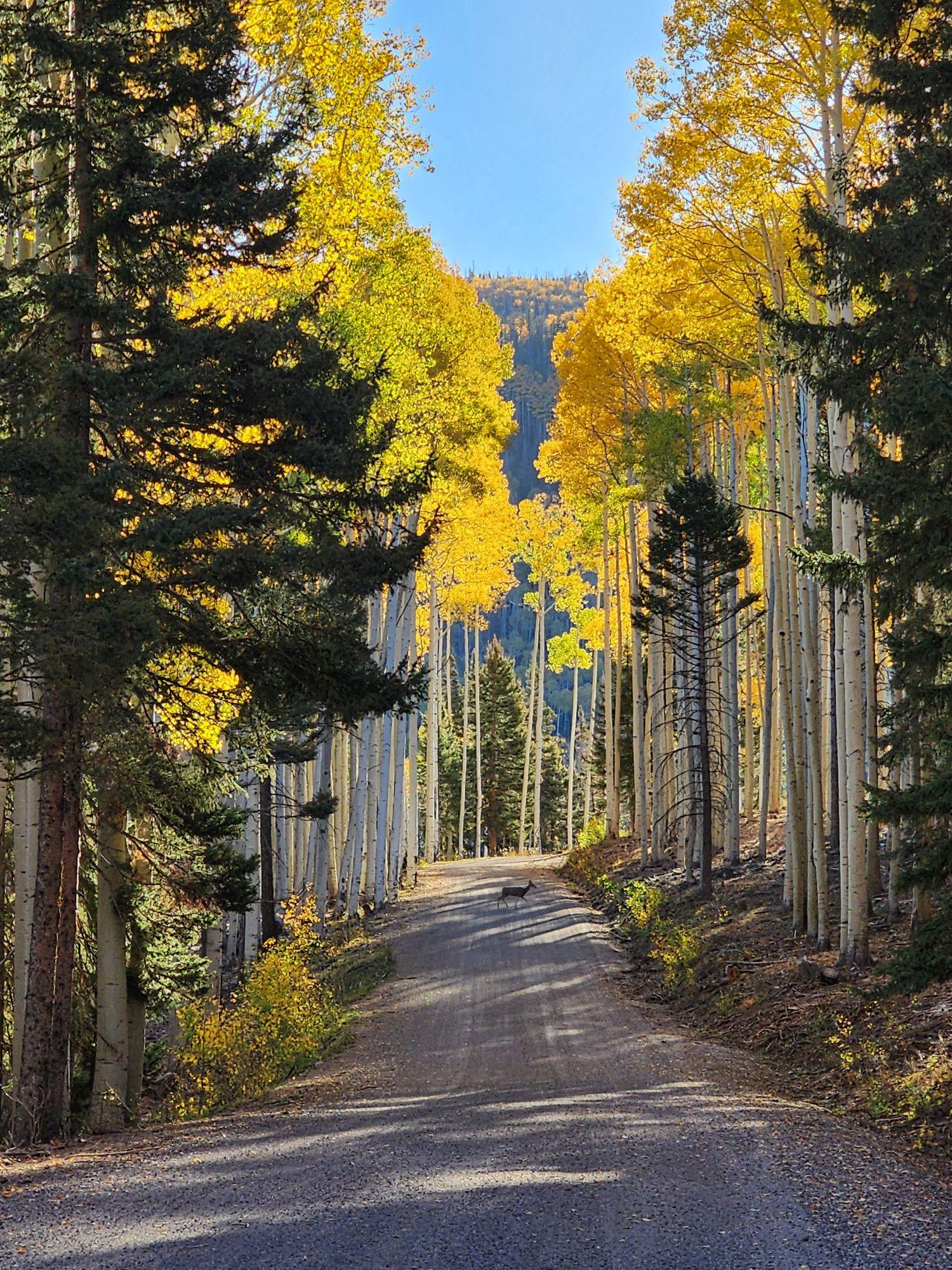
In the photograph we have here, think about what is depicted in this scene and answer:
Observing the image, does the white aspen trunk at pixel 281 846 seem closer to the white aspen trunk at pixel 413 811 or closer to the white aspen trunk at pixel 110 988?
the white aspen trunk at pixel 413 811

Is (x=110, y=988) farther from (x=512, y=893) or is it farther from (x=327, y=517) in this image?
(x=512, y=893)

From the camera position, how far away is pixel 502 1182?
555 centimetres

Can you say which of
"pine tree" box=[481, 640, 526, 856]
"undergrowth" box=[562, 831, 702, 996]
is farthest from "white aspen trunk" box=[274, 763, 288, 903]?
"pine tree" box=[481, 640, 526, 856]

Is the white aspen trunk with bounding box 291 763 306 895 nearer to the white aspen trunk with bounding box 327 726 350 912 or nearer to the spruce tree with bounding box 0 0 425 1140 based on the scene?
the white aspen trunk with bounding box 327 726 350 912

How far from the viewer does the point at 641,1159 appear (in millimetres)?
5969

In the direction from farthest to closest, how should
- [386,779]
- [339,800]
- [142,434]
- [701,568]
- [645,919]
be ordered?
[339,800] < [386,779] < [701,568] < [645,919] < [142,434]

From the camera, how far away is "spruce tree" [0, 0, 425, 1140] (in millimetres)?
6875

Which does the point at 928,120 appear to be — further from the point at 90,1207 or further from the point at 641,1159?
the point at 90,1207

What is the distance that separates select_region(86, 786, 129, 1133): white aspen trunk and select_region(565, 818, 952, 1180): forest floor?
606 cm

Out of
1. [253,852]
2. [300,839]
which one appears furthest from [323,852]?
[300,839]

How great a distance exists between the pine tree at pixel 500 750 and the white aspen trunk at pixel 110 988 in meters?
36.2

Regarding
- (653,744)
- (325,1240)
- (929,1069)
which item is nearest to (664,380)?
(653,744)

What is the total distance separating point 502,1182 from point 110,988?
17.7ft

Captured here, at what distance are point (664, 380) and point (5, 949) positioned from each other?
49.4 feet
